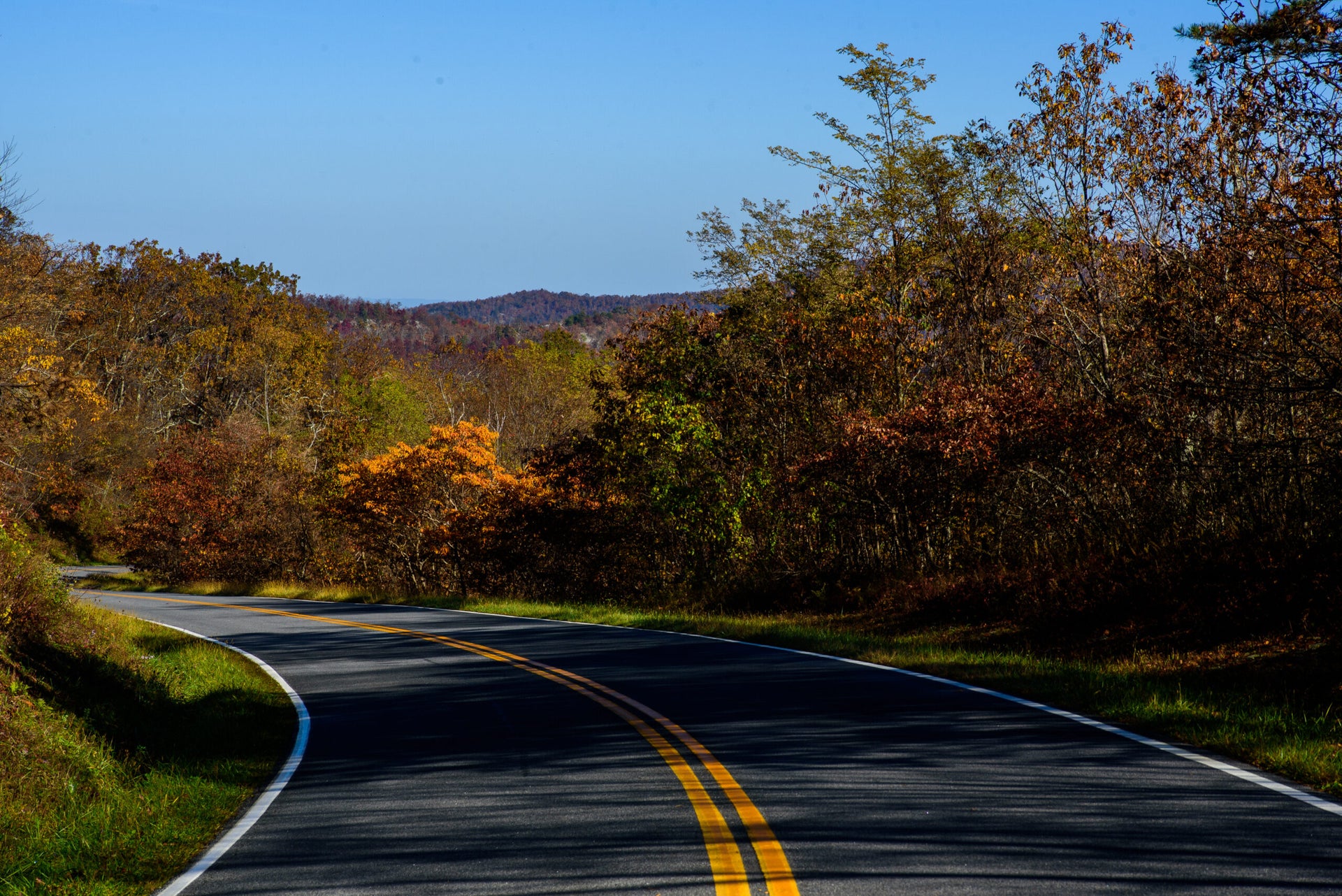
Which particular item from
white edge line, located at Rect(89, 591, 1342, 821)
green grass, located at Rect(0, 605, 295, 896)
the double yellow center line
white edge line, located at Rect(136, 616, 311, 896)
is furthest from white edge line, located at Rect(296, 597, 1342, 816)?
green grass, located at Rect(0, 605, 295, 896)

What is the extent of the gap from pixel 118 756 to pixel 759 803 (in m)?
6.89

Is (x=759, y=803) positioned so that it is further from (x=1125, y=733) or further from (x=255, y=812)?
(x=255, y=812)

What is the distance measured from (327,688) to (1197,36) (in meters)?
12.7

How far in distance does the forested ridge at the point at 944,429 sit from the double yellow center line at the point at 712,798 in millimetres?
6388

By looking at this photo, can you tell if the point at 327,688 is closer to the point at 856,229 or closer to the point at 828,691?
the point at 828,691

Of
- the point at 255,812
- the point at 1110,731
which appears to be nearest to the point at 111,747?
the point at 255,812

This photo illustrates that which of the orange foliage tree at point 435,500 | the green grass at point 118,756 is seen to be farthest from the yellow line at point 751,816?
the orange foliage tree at point 435,500

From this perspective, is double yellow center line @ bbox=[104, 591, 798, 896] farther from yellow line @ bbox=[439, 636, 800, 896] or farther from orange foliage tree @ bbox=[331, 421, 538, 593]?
orange foliage tree @ bbox=[331, 421, 538, 593]

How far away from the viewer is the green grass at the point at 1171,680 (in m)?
8.01

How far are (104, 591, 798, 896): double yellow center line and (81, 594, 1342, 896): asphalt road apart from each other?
0.08 feet

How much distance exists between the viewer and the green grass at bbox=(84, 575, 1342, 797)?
26.3 ft

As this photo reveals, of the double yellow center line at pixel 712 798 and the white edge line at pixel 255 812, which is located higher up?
the double yellow center line at pixel 712 798

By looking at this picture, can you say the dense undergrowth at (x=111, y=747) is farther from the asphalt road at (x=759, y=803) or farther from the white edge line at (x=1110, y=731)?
the white edge line at (x=1110, y=731)

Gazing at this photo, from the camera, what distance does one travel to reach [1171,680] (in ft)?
36.0
